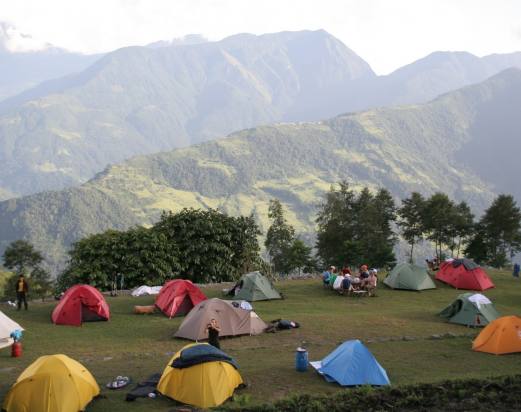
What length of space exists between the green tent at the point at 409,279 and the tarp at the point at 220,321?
42.1 feet

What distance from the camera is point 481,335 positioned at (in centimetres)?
1834

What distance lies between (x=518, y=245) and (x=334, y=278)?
143ft

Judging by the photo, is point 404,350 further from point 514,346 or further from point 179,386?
point 179,386

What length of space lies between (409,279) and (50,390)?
22766 millimetres

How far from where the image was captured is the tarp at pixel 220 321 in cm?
1978

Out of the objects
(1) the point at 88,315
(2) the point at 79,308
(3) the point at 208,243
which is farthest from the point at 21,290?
(3) the point at 208,243

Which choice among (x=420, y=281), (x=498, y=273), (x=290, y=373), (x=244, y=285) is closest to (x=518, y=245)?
(x=498, y=273)

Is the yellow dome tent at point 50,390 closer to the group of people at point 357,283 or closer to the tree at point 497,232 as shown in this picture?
the group of people at point 357,283

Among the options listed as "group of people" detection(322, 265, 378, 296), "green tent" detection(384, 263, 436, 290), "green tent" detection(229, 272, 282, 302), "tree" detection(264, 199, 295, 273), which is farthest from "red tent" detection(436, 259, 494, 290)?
"tree" detection(264, 199, 295, 273)

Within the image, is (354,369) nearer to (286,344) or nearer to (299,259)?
(286,344)

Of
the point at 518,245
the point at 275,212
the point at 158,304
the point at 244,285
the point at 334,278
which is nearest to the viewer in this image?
the point at 158,304

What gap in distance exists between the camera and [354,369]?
1435 cm

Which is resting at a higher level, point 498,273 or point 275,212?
point 275,212

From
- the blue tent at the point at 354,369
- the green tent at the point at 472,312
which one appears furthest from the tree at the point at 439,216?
the blue tent at the point at 354,369
